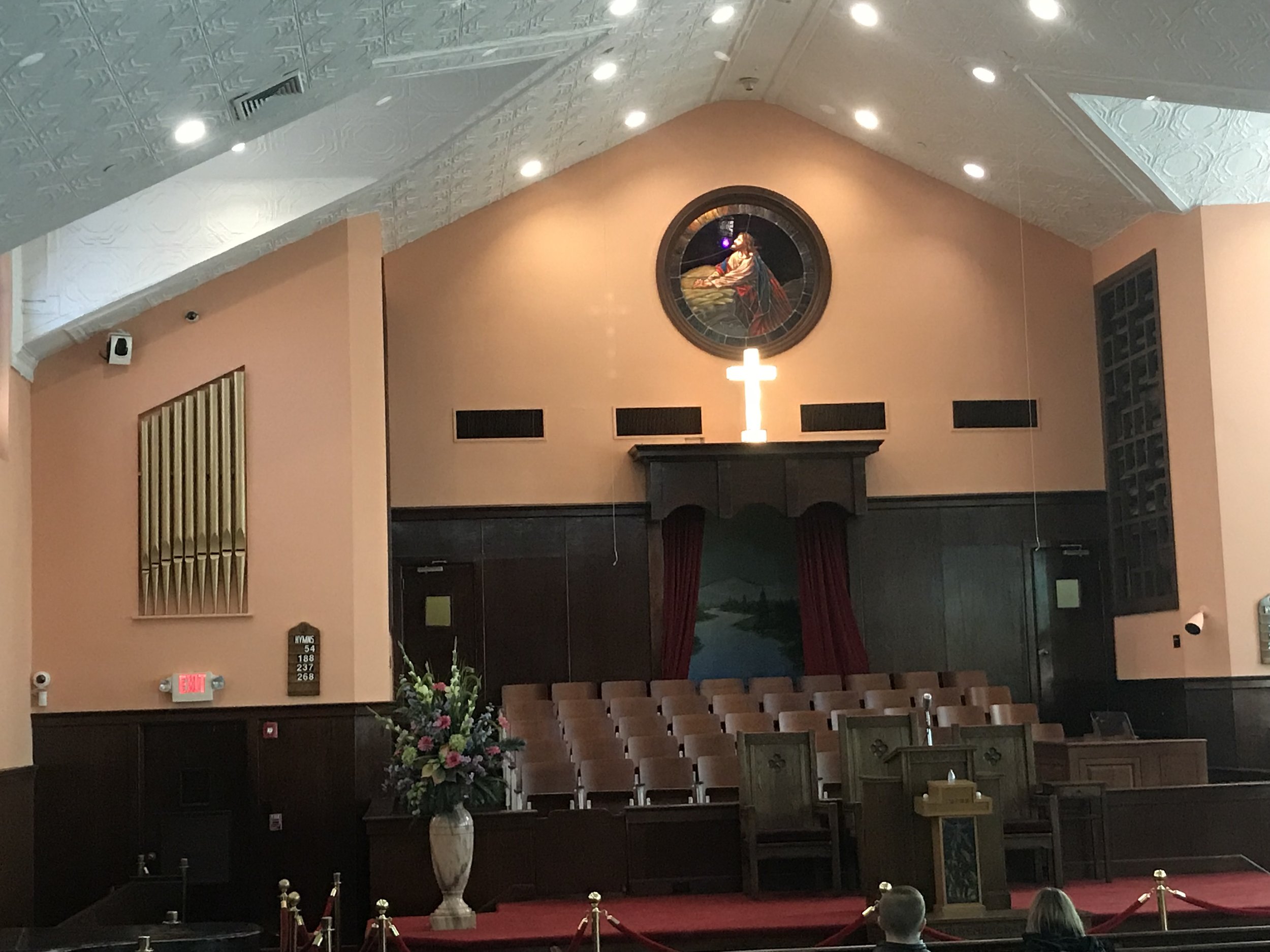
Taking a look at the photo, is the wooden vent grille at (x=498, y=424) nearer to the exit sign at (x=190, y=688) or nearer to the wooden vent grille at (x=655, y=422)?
the wooden vent grille at (x=655, y=422)

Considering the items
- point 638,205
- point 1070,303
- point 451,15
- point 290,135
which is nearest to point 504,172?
point 638,205

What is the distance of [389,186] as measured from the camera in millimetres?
11148

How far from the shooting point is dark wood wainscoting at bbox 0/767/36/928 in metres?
9.96

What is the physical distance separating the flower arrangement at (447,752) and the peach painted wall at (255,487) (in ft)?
6.32

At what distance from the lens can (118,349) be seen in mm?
10930

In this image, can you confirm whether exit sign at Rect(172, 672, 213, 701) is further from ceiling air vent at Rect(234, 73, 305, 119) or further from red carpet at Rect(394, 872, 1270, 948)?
ceiling air vent at Rect(234, 73, 305, 119)

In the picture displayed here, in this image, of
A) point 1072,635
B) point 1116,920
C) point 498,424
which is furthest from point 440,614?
point 1116,920

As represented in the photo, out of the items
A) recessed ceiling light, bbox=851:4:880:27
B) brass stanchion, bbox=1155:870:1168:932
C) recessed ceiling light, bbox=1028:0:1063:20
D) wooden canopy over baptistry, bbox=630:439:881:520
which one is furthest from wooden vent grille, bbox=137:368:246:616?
brass stanchion, bbox=1155:870:1168:932

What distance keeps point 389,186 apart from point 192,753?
14.4 feet

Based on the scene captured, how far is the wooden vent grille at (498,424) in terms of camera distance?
536 inches

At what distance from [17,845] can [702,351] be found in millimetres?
7133

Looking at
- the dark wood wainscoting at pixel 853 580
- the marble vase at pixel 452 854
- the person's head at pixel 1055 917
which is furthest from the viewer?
the dark wood wainscoting at pixel 853 580

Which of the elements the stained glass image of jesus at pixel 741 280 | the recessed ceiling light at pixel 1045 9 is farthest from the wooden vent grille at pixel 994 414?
the recessed ceiling light at pixel 1045 9

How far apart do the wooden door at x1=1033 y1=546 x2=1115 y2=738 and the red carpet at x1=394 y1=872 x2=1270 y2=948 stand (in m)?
3.80
